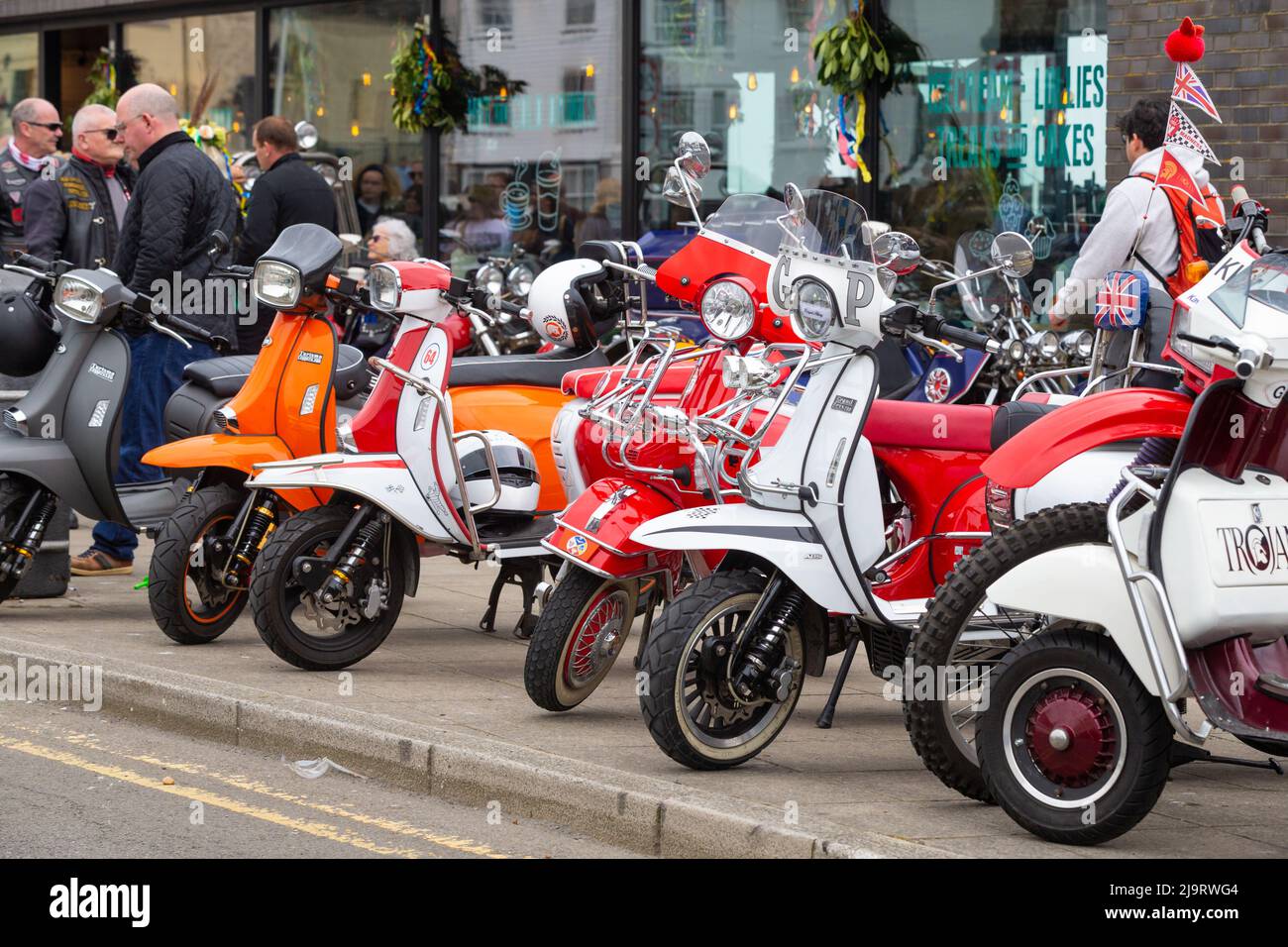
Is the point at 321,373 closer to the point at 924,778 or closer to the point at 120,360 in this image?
the point at 120,360

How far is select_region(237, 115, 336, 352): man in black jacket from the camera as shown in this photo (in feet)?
33.8

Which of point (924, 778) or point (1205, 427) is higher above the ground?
point (1205, 427)

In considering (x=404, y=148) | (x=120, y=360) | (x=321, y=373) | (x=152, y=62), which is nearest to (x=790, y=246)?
(x=321, y=373)

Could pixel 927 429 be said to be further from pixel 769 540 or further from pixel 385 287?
pixel 385 287

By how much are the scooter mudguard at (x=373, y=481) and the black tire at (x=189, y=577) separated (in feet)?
1.25

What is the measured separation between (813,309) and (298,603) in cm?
240

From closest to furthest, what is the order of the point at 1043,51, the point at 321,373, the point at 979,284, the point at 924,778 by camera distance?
the point at 924,778
the point at 321,373
the point at 979,284
the point at 1043,51

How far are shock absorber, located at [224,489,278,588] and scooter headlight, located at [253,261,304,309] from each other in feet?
2.48

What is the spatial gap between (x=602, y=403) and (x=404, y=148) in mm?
9425

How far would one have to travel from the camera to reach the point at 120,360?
8594 millimetres

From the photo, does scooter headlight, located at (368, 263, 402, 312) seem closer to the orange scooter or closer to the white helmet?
the orange scooter

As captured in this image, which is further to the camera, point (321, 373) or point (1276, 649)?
point (321, 373)

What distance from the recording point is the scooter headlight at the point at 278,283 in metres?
7.68

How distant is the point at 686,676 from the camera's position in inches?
220
